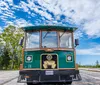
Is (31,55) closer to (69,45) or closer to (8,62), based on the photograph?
(69,45)

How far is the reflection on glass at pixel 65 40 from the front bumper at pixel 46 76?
135 centimetres

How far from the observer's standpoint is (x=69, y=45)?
39.8ft

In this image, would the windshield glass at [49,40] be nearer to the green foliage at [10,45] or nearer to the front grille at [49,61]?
the front grille at [49,61]

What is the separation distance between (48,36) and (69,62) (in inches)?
67.3

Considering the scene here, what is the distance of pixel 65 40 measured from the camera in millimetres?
12188

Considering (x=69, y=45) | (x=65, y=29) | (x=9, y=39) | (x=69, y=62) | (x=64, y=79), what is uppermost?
(x=9, y=39)

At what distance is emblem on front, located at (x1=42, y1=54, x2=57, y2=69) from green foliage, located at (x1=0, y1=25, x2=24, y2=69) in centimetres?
5325

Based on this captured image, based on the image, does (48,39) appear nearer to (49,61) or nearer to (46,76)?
(49,61)

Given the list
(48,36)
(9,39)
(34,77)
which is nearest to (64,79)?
(34,77)

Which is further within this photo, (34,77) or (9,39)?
(9,39)

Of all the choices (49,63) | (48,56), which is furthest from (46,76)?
(48,56)

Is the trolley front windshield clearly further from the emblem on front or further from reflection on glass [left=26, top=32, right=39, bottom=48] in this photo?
the emblem on front

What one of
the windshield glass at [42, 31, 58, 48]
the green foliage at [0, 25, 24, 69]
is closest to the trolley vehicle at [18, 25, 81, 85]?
the windshield glass at [42, 31, 58, 48]

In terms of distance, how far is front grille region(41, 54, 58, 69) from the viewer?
1177 centimetres
